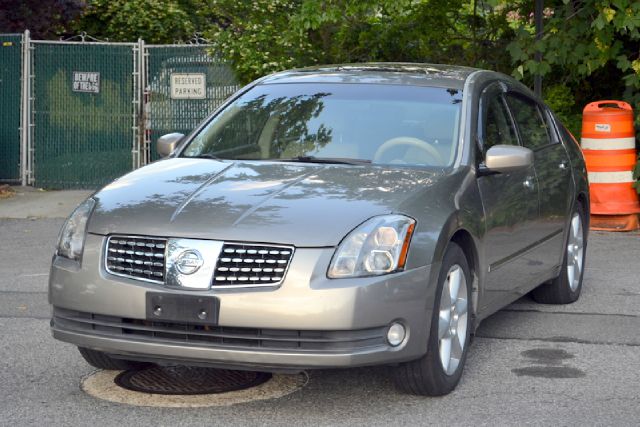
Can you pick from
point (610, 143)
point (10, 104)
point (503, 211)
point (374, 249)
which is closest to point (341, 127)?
point (503, 211)

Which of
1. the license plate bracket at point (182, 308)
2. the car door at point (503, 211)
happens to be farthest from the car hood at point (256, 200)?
the car door at point (503, 211)

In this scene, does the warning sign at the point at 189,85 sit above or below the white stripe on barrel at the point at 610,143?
above

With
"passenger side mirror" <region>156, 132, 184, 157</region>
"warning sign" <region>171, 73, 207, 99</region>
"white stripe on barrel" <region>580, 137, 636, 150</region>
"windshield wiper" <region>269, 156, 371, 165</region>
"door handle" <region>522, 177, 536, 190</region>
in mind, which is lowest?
"door handle" <region>522, 177, 536, 190</region>

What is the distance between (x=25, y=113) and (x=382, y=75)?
10023 mm

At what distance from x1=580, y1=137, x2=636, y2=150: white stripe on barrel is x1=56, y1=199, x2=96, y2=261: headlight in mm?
7568

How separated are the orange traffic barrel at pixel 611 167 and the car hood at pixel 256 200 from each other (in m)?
6.51

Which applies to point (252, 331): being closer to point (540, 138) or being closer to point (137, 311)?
point (137, 311)

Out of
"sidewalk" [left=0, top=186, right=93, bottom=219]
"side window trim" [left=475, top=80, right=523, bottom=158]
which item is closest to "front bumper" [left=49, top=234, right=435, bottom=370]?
"side window trim" [left=475, top=80, right=523, bottom=158]

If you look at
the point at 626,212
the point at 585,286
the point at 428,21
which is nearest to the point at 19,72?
the point at 428,21

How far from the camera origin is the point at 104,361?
6340 millimetres

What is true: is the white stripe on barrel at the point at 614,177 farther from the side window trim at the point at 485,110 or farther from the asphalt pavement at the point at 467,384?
the side window trim at the point at 485,110

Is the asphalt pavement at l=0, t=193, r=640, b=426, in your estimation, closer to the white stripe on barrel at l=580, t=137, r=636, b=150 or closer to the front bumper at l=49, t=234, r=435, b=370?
the front bumper at l=49, t=234, r=435, b=370

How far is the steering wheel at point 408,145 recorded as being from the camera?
664 centimetres

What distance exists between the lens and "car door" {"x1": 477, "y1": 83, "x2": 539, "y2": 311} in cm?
664
